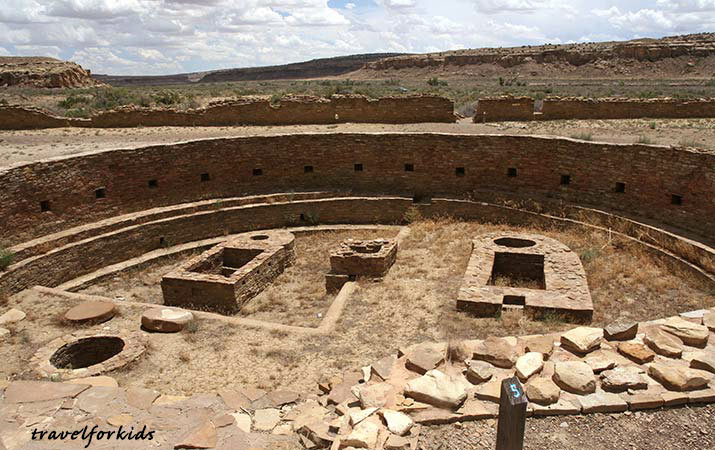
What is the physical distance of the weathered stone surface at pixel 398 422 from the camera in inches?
172

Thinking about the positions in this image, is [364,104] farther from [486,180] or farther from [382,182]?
[486,180]

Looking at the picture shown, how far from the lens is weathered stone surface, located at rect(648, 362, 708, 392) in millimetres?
4707

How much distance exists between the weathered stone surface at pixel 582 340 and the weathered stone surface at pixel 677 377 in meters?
0.59

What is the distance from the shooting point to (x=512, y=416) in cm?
329

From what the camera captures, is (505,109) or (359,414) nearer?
(359,414)

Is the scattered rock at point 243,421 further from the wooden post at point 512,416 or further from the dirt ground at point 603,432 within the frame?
the wooden post at point 512,416

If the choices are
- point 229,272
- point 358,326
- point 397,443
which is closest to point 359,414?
point 397,443

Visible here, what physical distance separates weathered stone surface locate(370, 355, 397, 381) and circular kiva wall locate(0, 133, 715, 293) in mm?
7283

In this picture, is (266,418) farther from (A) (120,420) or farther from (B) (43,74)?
(B) (43,74)

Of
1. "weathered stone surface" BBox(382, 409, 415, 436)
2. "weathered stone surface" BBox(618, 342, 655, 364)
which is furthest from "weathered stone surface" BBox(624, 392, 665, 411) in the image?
"weathered stone surface" BBox(382, 409, 415, 436)

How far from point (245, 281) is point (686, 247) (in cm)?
878

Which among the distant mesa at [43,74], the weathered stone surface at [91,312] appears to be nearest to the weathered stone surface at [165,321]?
the weathered stone surface at [91,312]

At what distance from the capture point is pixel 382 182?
50.1ft

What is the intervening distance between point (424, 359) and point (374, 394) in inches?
30.3
